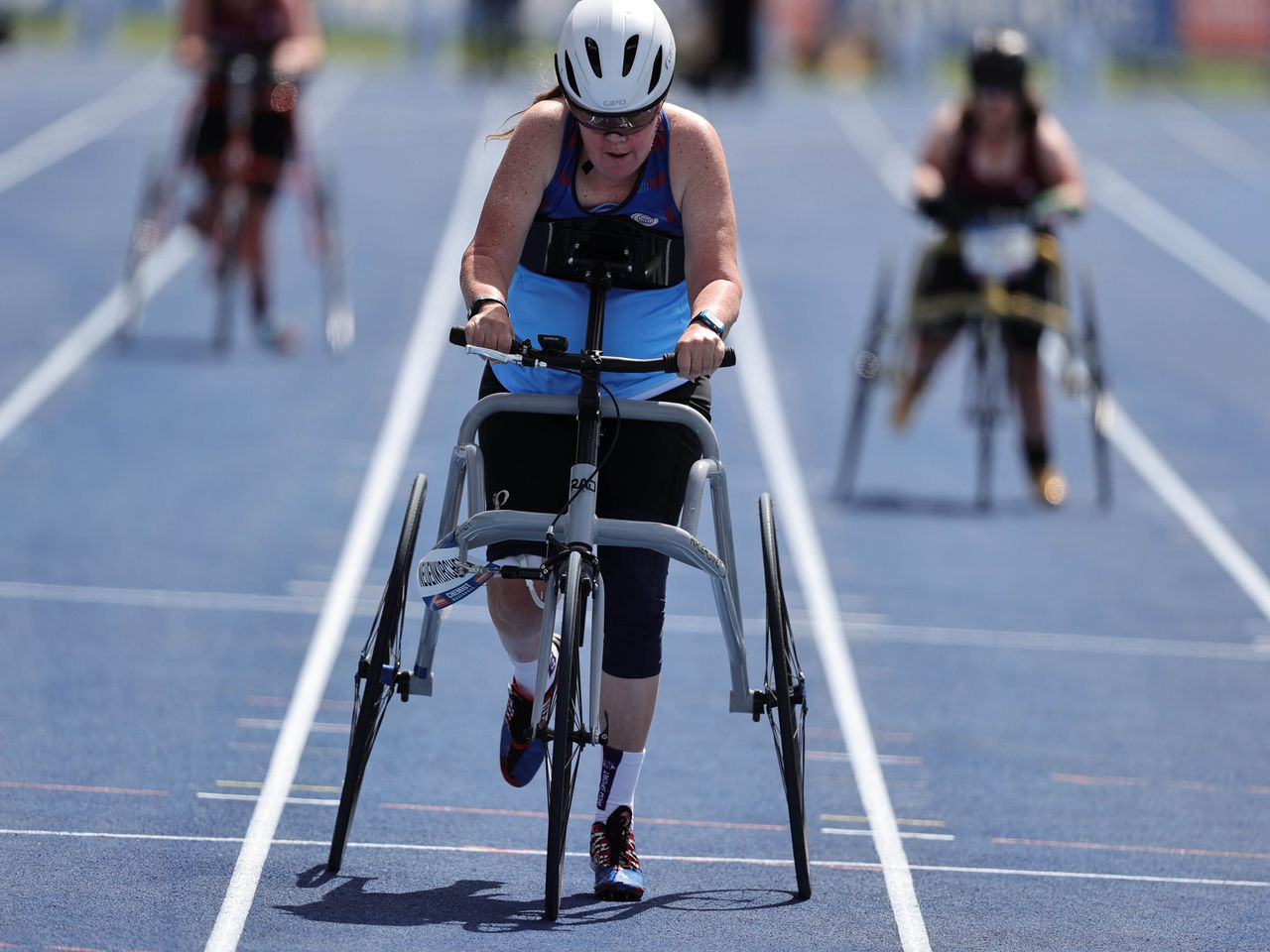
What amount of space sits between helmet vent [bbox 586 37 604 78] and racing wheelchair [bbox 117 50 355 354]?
22.1ft

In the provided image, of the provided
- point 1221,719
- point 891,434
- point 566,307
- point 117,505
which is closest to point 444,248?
point 891,434

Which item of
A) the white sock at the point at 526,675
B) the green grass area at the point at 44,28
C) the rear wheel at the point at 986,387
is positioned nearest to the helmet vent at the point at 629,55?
the white sock at the point at 526,675

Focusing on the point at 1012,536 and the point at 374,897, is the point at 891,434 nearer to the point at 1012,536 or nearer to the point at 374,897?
the point at 1012,536

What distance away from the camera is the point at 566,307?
14.8ft

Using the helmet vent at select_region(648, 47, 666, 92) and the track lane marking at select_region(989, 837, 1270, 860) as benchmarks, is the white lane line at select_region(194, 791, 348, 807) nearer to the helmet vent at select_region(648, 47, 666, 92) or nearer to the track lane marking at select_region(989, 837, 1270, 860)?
the track lane marking at select_region(989, 837, 1270, 860)

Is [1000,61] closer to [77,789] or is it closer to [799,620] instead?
[799,620]

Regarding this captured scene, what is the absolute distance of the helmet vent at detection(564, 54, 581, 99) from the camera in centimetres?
418

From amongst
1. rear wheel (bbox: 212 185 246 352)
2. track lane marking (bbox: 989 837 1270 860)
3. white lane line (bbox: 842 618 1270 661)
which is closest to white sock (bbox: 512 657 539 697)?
track lane marking (bbox: 989 837 1270 860)

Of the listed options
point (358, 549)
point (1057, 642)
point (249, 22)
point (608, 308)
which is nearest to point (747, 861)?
point (608, 308)

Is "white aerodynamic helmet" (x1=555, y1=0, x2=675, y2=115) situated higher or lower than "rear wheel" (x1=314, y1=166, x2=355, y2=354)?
higher

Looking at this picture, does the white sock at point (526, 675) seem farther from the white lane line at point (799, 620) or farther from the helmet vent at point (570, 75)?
the white lane line at point (799, 620)

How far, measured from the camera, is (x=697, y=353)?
4008mm

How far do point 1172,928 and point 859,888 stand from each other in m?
0.67

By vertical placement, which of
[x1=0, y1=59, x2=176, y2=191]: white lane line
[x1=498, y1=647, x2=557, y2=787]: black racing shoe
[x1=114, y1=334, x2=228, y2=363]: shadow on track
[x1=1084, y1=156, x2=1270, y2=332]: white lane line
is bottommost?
[x1=114, y1=334, x2=228, y2=363]: shadow on track
